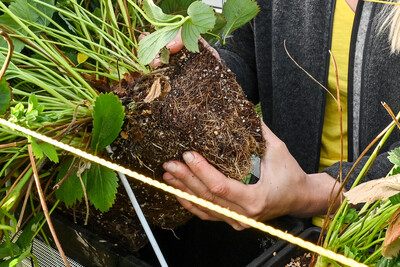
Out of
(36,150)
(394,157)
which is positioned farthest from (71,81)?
(394,157)

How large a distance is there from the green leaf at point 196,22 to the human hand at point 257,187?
0.14 meters

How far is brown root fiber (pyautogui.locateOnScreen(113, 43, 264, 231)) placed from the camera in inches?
23.3

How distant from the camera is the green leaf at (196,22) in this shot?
52cm

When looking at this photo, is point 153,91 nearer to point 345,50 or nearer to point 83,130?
point 83,130

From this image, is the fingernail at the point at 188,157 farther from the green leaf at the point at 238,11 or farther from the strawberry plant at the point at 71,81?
the green leaf at the point at 238,11

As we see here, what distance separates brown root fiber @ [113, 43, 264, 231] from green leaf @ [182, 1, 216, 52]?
64 mm

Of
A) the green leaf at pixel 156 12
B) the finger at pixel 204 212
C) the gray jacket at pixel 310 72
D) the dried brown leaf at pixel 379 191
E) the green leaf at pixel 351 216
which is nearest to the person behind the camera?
the dried brown leaf at pixel 379 191

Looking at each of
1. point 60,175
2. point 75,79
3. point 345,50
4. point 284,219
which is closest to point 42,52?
point 75,79

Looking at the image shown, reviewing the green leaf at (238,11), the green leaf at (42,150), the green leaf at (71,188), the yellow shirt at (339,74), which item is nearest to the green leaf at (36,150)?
the green leaf at (42,150)

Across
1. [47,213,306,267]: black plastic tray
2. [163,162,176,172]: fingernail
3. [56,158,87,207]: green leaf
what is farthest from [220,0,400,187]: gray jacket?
[56,158,87,207]: green leaf

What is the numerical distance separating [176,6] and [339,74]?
34 cm

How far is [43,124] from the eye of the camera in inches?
20.5

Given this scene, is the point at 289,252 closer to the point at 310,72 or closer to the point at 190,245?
the point at 190,245

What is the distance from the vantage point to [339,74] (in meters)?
0.87
